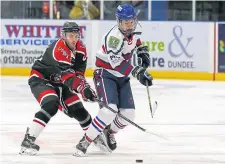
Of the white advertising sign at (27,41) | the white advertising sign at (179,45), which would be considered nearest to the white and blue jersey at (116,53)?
the white advertising sign at (179,45)

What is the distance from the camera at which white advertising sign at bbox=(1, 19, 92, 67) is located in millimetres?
10852

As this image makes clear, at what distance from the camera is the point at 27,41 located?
10.9 m

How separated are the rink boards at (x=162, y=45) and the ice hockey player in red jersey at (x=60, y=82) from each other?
5.61 meters

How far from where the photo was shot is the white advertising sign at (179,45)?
34.3ft

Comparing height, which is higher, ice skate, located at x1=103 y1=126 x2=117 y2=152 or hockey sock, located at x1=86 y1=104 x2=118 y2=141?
hockey sock, located at x1=86 y1=104 x2=118 y2=141

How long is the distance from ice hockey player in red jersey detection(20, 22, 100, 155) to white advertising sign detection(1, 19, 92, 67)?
237 inches

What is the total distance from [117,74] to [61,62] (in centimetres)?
40

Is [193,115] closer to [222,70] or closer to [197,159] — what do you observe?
[197,159]

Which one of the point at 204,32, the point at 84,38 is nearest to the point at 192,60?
the point at 204,32

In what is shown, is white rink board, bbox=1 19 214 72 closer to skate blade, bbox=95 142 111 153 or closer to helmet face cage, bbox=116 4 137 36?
skate blade, bbox=95 142 111 153

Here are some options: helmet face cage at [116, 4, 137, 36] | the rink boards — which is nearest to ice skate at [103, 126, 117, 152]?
helmet face cage at [116, 4, 137, 36]

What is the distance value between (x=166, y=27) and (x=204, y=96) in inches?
94.2

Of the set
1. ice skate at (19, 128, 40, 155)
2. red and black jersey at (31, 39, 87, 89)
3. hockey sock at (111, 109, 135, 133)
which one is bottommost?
ice skate at (19, 128, 40, 155)

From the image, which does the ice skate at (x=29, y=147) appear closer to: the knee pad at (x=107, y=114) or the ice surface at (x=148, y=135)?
the ice surface at (x=148, y=135)
